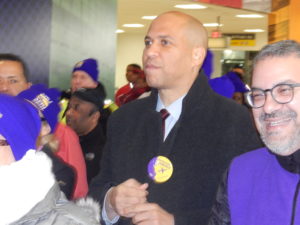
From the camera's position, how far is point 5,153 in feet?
5.23

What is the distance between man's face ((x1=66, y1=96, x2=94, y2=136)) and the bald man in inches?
58.7

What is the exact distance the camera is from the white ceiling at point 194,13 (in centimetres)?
1131

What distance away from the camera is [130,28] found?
16.2 metres

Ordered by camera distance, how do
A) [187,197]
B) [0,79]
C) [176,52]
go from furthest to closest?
[0,79] → [176,52] → [187,197]

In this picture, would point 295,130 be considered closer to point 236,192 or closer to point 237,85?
point 236,192

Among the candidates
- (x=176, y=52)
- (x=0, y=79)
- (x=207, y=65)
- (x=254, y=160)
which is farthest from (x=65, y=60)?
(x=254, y=160)

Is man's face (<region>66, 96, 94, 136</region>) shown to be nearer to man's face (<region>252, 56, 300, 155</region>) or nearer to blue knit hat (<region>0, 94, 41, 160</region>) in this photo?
blue knit hat (<region>0, 94, 41, 160</region>)

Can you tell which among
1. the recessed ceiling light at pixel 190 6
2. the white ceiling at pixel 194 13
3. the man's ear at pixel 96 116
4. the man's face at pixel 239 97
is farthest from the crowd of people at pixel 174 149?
the recessed ceiling light at pixel 190 6

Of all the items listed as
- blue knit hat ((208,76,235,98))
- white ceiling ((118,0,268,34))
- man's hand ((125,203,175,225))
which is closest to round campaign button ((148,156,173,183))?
man's hand ((125,203,175,225))

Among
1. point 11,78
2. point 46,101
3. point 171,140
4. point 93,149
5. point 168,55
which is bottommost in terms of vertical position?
point 93,149

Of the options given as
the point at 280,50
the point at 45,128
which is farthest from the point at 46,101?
the point at 280,50

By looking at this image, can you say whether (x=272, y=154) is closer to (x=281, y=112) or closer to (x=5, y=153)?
(x=281, y=112)

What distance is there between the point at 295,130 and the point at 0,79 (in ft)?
7.54

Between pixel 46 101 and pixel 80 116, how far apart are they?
1.18m
